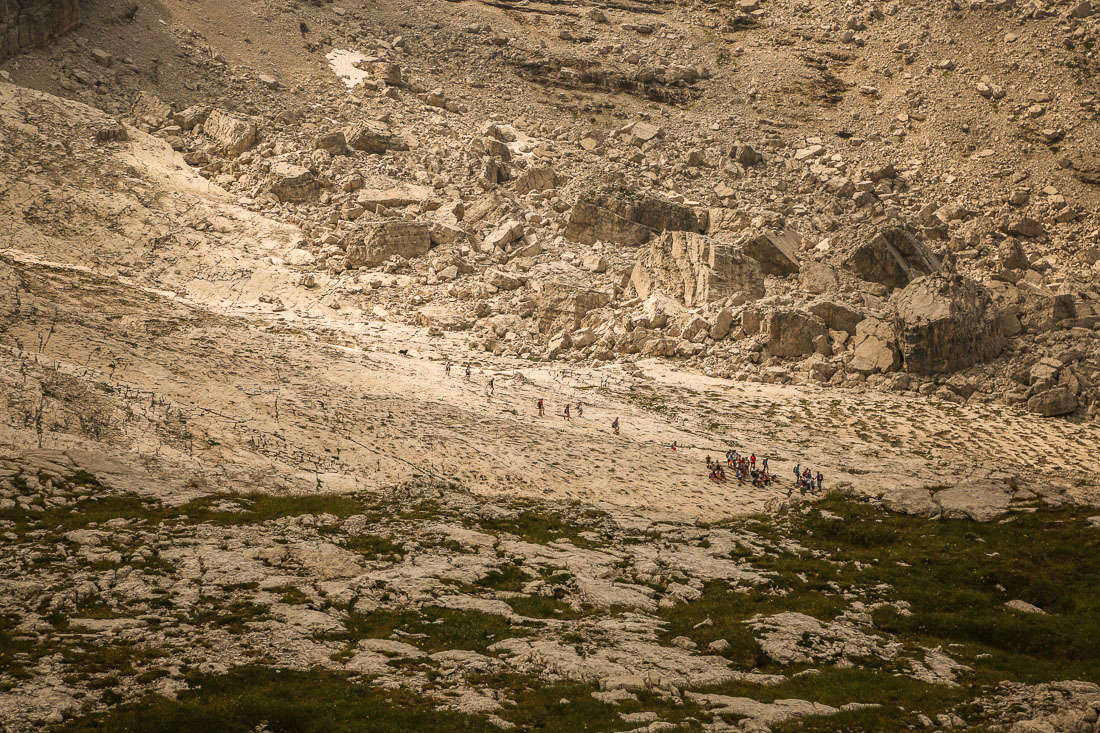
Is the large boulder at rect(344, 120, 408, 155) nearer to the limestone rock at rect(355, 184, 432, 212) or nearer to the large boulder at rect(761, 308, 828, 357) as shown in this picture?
the limestone rock at rect(355, 184, 432, 212)

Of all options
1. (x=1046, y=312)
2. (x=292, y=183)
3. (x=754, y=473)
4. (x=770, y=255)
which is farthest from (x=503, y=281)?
(x=1046, y=312)

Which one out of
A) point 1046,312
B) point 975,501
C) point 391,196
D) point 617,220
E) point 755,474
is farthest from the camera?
point 391,196

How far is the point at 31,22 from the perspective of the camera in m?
75.2

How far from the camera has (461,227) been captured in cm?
6869

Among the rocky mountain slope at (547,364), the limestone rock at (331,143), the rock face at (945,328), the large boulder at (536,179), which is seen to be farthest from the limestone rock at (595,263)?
the limestone rock at (331,143)

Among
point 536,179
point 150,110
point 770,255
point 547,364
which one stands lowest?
point 547,364

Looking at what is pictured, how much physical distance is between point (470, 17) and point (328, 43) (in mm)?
22117

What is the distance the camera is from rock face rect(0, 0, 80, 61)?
72.9m

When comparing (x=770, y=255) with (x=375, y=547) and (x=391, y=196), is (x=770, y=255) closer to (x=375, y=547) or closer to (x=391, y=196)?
(x=391, y=196)

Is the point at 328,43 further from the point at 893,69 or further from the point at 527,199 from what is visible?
the point at 893,69

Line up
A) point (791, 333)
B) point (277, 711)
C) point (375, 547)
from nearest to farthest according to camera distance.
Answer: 1. point (277, 711)
2. point (375, 547)
3. point (791, 333)

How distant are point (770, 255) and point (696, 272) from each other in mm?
7234

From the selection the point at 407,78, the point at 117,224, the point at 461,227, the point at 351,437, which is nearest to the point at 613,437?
the point at 351,437

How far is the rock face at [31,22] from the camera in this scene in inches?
2869
